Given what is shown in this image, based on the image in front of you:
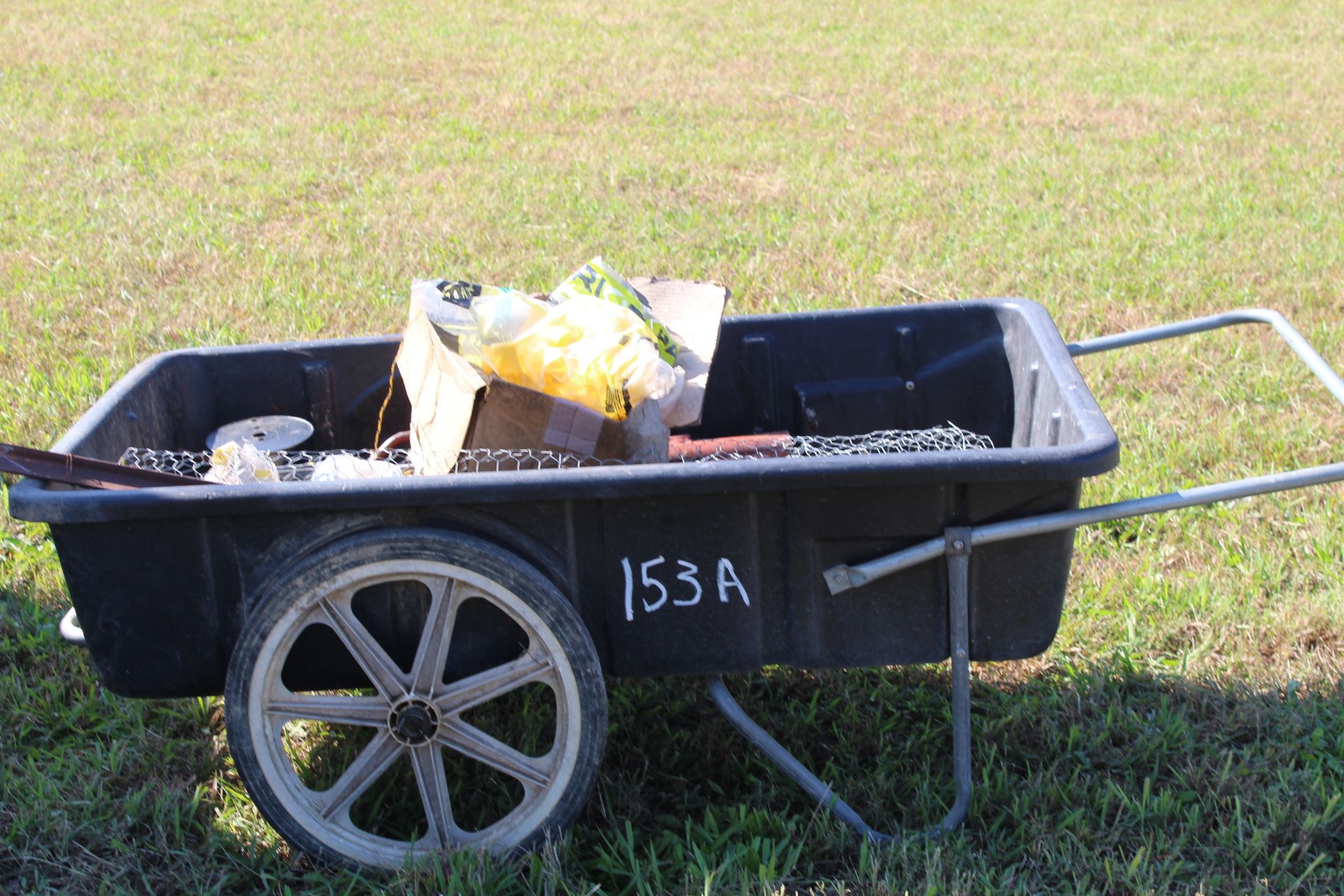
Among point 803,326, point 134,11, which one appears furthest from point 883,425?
point 134,11

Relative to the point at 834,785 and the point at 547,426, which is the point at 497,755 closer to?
the point at 547,426

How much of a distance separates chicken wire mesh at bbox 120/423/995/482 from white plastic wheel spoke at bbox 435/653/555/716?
377mm

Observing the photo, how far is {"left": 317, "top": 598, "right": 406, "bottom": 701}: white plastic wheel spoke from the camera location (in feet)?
6.85

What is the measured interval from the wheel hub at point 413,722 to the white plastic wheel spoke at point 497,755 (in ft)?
0.07

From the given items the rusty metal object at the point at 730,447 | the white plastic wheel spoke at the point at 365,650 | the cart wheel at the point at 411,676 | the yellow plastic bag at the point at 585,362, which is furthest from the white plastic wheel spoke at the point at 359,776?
the rusty metal object at the point at 730,447

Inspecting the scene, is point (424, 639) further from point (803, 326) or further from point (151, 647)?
point (803, 326)

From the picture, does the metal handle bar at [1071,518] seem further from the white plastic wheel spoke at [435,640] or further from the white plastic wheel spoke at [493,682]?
Answer: the white plastic wheel spoke at [435,640]

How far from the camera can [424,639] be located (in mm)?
2111

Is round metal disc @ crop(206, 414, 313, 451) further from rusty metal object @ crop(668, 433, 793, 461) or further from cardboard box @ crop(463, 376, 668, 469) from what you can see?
rusty metal object @ crop(668, 433, 793, 461)

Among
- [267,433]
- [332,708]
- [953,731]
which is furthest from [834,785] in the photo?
[267,433]

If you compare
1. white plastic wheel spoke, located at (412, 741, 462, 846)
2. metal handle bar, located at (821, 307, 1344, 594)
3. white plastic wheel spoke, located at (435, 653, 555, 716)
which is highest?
metal handle bar, located at (821, 307, 1344, 594)

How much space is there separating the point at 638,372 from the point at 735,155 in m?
5.53

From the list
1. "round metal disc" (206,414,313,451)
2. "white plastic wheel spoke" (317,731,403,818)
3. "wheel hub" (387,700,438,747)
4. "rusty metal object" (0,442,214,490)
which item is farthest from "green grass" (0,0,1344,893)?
"rusty metal object" (0,442,214,490)

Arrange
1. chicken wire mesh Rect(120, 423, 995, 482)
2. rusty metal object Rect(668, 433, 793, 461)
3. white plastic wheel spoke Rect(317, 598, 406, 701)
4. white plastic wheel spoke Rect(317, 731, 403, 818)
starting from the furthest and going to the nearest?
rusty metal object Rect(668, 433, 793, 461) < chicken wire mesh Rect(120, 423, 995, 482) < white plastic wheel spoke Rect(317, 731, 403, 818) < white plastic wheel spoke Rect(317, 598, 406, 701)
